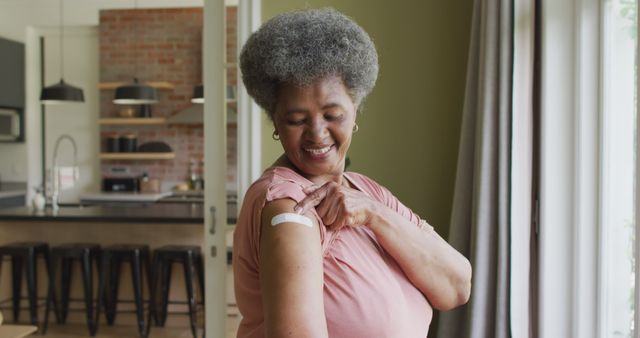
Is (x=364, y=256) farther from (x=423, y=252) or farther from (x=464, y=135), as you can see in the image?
(x=464, y=135)

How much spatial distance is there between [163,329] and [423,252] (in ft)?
14.4

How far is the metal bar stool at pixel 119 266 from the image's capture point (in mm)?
4797

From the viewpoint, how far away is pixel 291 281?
0.74 meters

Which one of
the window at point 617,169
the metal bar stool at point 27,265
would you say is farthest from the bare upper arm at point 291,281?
the metal bar stool at point 27,265

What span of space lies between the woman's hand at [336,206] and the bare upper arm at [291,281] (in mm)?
49

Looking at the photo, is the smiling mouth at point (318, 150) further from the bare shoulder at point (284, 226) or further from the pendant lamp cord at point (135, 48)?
the pendant lamp cord at point (135, 48)

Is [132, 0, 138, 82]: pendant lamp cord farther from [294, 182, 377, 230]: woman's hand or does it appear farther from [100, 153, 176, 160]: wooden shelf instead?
[294, 182, 377, 230]: woman's hand

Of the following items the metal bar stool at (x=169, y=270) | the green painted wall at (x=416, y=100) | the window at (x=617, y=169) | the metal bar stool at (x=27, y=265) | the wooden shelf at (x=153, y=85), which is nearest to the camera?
the window at (x=617, y=169)

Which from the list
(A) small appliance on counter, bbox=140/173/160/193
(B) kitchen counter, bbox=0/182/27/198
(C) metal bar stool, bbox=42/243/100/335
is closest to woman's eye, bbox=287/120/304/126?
(C) metal bar stool, bbox=42/243/100/335

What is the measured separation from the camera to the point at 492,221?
252 centimetres

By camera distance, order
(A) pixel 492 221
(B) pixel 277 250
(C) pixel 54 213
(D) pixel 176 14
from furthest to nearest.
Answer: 1. (D) pixel 176 14
2. (C) pixel 54 213
3. (A) pixel 492 221
4. (B) pixel 277 250

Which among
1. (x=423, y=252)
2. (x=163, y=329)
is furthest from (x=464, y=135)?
(x=163, y=329)

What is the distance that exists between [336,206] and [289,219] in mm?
109

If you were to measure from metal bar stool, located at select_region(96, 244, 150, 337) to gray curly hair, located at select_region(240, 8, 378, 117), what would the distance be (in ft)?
13.6
